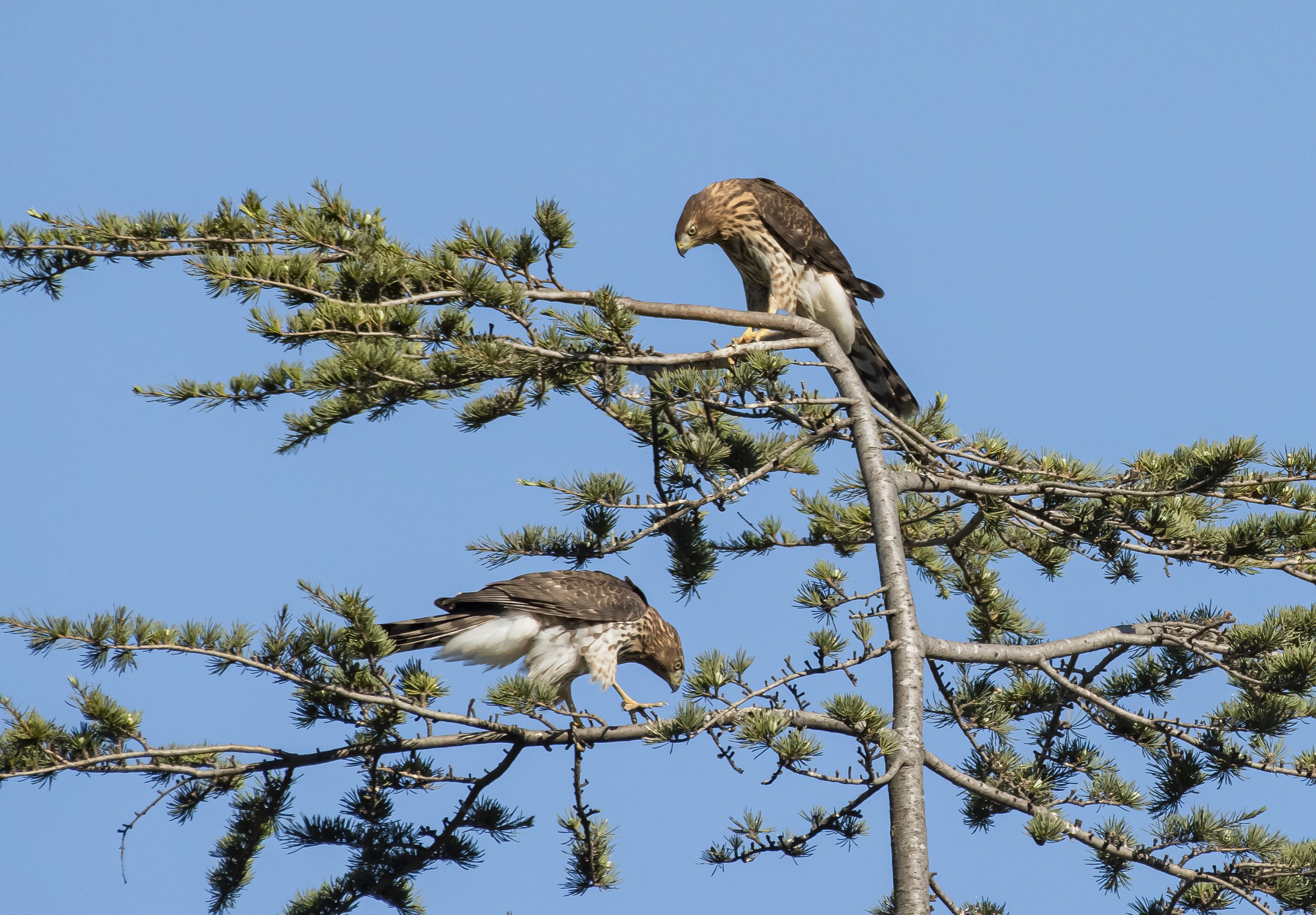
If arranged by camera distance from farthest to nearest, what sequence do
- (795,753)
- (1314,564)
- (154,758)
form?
(1314,564) → (154,758) → (795,753)

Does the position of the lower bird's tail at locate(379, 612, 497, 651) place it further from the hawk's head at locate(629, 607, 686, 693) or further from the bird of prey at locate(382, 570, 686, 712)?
the hawk's head at locate(629, 607, 686, 693)

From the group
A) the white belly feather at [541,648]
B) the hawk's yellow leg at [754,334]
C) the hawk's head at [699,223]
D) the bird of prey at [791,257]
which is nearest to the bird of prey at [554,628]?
the white belly feather at [541,648]

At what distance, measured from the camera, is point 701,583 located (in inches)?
265

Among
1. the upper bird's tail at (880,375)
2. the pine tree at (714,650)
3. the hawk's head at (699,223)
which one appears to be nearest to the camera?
the pine tree at (714,650)

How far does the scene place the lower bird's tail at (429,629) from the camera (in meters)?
5.55

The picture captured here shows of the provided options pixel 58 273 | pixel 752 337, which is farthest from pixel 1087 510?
pixel 58 273

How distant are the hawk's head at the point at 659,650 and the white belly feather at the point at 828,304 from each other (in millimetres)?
2211

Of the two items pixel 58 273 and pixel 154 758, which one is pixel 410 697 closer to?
pixel 154 758

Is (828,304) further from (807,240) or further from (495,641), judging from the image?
(495,641)

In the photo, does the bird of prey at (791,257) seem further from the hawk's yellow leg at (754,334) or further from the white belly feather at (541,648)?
the white belly feather at (541,648)

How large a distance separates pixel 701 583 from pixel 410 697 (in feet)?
7.64

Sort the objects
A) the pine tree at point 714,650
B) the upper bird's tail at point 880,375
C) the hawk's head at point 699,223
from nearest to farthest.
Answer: the pine tree at point 714,650 < the upper bird's tail at point 880,375 < the hawk's head at point 699,223

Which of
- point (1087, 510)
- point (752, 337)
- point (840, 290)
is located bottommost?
point (1087, 510)

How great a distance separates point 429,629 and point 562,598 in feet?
2.98
